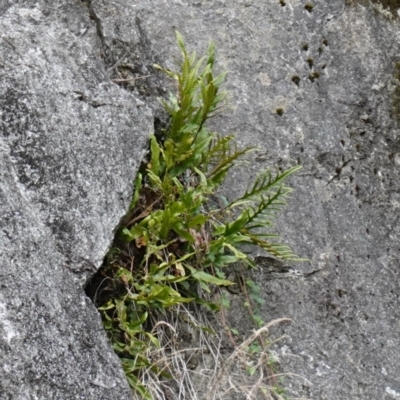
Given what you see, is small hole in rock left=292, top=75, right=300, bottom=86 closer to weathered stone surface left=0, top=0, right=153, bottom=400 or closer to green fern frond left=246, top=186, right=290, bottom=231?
green fern frond left=246, top=186, right=290, bottom=231

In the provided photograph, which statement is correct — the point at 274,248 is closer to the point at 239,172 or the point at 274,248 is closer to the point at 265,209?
the point at 265,209

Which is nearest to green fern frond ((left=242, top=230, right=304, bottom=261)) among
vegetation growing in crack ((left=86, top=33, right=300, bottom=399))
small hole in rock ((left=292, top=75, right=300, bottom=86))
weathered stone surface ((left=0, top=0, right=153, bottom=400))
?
vegetation growing in crack ((left=86, top=33, right=300, bottom=399))

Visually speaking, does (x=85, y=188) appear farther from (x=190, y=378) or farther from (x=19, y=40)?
(x=190, y=378)

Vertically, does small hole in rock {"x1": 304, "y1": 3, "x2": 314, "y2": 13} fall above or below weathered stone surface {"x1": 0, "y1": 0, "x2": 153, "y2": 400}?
above

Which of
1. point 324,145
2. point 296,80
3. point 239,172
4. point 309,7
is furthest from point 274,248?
point 309,7

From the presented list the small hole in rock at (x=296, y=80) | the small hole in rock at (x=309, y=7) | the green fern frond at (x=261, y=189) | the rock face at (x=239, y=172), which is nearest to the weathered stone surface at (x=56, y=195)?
the rock face at (x=239, y=172)

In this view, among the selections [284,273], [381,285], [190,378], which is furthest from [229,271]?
[381,285]
